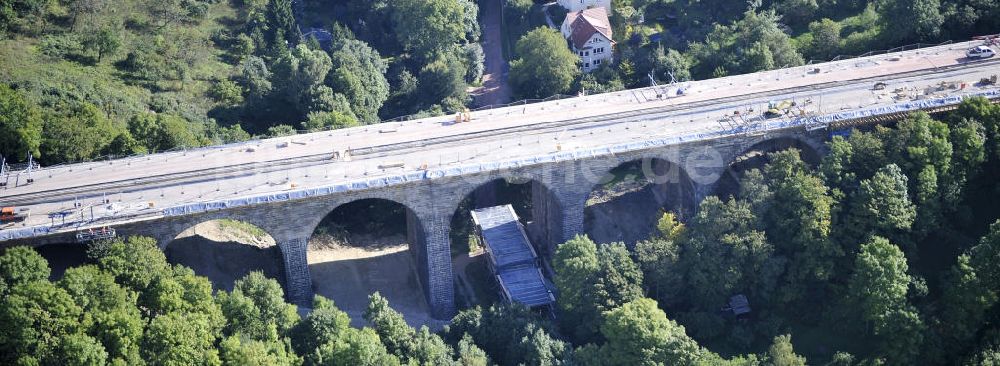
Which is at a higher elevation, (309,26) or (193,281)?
(309,26)

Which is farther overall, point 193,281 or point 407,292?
point 407,292

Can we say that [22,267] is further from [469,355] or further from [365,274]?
[469,355]

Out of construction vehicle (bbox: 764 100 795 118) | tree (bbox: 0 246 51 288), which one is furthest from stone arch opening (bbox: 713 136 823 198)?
tree (bbox: 0 246 51 288)

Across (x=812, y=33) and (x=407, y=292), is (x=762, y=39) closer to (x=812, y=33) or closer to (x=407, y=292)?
(x=812, y=33)

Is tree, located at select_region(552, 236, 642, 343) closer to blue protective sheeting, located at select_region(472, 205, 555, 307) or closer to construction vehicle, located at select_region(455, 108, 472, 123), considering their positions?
blue protective sheeting, located at select_region(472, 205, 555, 307)

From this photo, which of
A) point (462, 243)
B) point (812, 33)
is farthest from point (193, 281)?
point (812, 33)

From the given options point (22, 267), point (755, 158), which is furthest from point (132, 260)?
point (755, 158)
